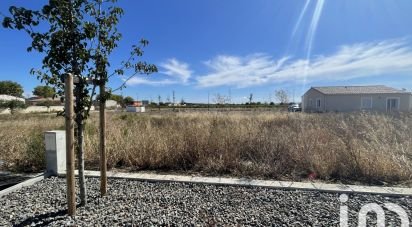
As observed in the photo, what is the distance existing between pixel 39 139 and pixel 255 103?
51.0 metres

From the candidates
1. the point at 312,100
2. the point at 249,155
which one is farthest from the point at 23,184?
the point at 312,100

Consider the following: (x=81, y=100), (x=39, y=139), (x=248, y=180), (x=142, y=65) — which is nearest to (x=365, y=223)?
(x=248, y=180)

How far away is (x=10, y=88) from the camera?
185 ft

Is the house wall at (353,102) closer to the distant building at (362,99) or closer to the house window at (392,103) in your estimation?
the distant building at (362,99)

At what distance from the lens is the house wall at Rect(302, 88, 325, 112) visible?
2768cm

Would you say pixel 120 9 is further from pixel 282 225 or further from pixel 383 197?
pixel 383 197

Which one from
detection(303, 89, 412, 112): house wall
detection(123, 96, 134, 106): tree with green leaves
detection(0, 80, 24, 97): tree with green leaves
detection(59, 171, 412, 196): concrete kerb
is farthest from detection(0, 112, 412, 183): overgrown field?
detection(123, 96, 134, 106): tree with green leaves

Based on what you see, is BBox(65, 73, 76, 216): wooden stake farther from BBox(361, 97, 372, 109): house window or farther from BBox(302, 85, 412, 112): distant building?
BBox(361, 97, 372, 109): house window

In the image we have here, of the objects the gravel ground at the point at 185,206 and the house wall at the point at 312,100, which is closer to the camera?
the gravel ground at the point at 185,206

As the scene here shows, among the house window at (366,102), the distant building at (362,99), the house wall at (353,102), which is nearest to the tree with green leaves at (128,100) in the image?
the distant building at (362,99)

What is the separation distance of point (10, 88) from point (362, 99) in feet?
245
